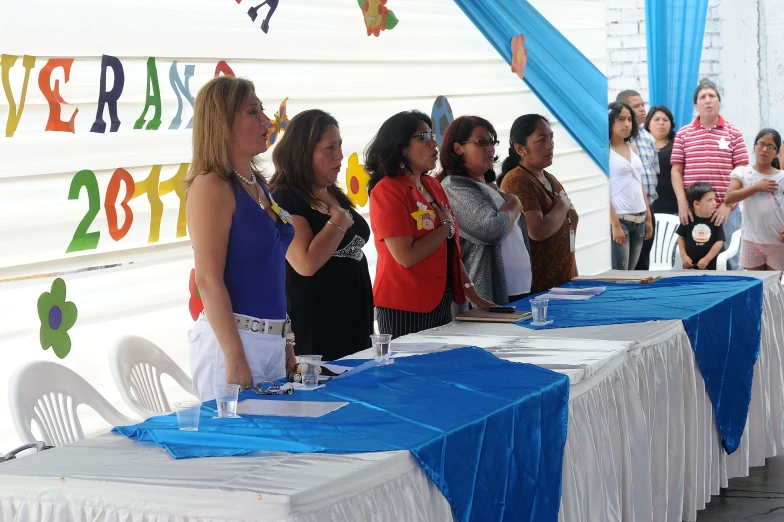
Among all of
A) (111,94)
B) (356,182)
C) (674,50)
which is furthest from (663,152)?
(111,94)

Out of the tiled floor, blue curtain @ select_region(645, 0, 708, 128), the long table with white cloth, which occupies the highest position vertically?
blue curtain @ select_region(645, 0, 708, 128)

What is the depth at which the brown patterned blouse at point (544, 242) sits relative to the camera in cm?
379

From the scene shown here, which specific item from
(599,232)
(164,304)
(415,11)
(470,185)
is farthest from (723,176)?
(164,304)

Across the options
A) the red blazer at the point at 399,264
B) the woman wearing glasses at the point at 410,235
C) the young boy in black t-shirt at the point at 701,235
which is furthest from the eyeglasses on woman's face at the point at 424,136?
the young boy in black t-shirt at the point at 701,235

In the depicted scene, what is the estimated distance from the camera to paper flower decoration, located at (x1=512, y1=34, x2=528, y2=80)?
5.11 meters

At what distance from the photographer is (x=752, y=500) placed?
3.46m

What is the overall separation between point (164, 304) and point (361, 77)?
1326 millimetres

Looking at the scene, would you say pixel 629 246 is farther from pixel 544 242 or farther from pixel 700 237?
pixel 544 242

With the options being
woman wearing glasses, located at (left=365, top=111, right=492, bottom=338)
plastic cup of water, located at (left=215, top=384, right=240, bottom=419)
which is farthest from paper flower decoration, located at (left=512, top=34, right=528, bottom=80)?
plastic cup of water, located at (left=215, top=384, right=240, bottom=419)

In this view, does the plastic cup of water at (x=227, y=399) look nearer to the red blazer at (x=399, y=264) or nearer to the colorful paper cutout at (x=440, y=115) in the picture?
the red blazer at (x=399, y=264)

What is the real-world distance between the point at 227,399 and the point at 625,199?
4.41 meters

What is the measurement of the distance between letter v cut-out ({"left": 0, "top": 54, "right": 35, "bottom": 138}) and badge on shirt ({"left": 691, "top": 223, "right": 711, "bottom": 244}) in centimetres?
438

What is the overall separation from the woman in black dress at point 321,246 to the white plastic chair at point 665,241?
4.23m

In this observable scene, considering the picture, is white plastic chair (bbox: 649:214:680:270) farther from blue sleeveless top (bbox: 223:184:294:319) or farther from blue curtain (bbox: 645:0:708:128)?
blue sleeveless top (bbox: 223:184:294:319)
